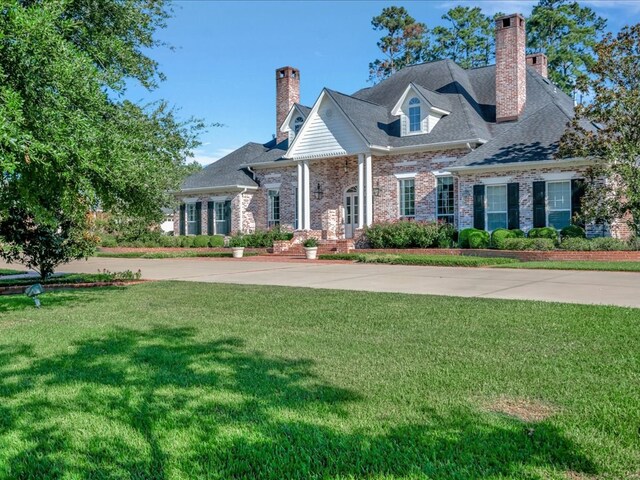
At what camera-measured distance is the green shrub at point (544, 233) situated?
19348mm

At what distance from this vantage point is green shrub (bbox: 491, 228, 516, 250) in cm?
1933

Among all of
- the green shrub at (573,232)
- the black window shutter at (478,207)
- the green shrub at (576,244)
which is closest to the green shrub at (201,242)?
the black window shutter at (478,207)

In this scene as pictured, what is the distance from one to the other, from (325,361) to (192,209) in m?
28.0

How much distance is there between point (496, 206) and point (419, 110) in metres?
5.90

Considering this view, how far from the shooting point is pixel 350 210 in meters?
27.2

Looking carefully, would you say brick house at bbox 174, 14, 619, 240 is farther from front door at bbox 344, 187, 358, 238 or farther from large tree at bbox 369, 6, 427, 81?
large tree at bbox 369, 6, 427, 81

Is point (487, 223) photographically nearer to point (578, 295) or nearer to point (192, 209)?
point (578, 295)

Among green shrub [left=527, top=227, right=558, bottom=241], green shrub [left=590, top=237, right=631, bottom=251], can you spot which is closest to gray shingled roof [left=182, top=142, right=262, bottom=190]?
green shrub [left=527, top=227, right=558, bottom=241]

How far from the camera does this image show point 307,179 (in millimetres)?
26172

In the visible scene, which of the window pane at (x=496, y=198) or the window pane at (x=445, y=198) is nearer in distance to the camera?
the window pane at (x=496, y=198)

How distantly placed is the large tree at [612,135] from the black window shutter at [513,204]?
239 centimetres

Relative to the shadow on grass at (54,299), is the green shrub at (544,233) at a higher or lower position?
higher

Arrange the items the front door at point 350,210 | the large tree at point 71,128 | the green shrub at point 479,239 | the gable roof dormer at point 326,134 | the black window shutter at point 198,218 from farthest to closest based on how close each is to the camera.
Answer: the black window shutter at point 198,218 → the front door at point 350,210 → the gable roof dormer at point 326,134 → the green shrub at point 479,239 → the large tree at point 71,128

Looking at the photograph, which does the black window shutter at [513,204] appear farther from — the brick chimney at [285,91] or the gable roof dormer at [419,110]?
the brick chimney at [285,91]
